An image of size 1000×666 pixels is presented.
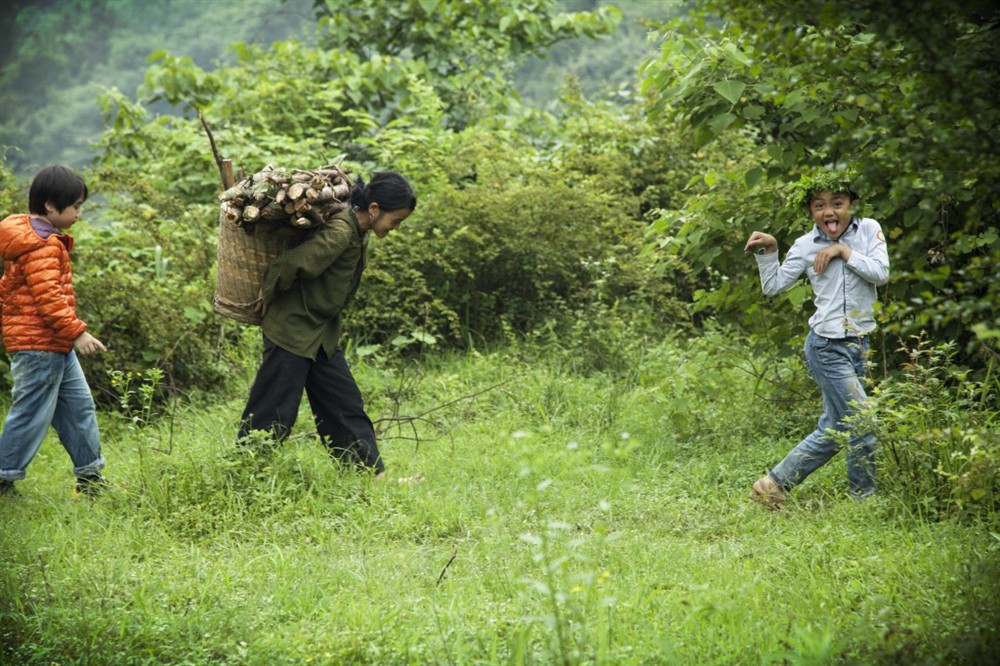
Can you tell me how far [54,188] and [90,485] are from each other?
157 cm

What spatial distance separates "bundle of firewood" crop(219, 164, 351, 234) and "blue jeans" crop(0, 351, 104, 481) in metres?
1.24

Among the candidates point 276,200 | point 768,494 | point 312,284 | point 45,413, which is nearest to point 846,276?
point 768,494

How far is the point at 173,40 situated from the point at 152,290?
22.4 metres

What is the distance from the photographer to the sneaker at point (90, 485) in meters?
5.46

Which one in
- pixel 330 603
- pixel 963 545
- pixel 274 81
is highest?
pixel 274 81

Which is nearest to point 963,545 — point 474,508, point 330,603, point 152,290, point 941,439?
point 941,439

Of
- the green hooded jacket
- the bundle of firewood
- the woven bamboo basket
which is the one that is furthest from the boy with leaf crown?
the woven bamboo basket

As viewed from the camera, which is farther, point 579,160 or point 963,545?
point 579,160

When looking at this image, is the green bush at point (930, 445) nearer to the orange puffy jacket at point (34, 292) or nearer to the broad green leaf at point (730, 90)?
the broad green leaf at point (730, 90)

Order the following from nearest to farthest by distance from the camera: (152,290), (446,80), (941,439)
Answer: (941,439), (152,290), (446,80)

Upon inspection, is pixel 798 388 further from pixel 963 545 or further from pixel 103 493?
pixel 103 493

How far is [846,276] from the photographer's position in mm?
5102

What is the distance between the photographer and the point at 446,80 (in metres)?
12.2

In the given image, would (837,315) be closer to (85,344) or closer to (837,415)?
(837,415)
